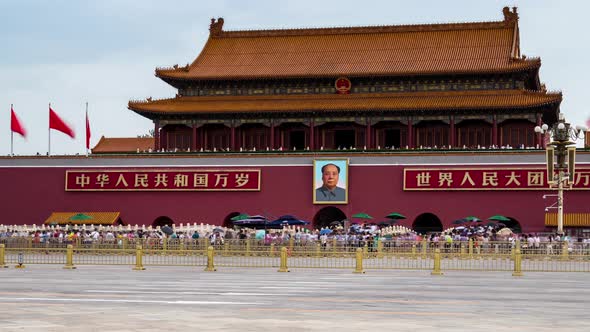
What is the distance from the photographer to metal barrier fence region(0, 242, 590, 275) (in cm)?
3048

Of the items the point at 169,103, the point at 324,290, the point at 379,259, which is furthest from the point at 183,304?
the point at 169,103

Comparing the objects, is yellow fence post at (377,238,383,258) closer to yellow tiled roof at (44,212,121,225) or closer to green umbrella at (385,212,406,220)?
green umbrella at (385,212,406,220)

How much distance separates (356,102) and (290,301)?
37223 millimetres

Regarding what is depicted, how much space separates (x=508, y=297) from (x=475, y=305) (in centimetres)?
220

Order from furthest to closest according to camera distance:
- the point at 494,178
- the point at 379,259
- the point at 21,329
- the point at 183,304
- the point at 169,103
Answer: the point at 169,103 → the point at 494,178 → the point at 379,259 → the point at 183,304 → the point at 21,329

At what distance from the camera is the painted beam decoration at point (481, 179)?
48.0 meters

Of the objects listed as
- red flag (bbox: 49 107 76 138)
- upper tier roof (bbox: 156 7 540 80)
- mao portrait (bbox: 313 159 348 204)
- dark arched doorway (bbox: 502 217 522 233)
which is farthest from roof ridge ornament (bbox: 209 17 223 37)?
dark arched doorway (bbox: 502 217 522 233)

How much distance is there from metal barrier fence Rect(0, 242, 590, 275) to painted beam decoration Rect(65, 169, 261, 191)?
49.1 feet

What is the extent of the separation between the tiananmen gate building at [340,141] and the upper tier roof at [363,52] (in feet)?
0.36

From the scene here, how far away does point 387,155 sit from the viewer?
5059 cm

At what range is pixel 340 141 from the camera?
57000 mm

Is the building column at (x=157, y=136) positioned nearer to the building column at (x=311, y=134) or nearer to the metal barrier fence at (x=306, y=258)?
the building column at (x=311, y=134)

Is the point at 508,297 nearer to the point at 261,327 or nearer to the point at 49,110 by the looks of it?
the point at 261,327

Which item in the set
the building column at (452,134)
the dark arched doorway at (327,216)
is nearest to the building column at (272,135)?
the dark arched doorway at (327,216)
